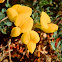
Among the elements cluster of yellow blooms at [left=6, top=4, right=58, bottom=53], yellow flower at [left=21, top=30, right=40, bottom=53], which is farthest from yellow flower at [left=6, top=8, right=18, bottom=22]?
yellow flower at [left=21, top=30, right=40, bottom=53]

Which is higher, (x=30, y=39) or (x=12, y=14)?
(x=12, y=14)

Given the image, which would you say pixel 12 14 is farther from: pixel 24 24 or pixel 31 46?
pixel 31 46

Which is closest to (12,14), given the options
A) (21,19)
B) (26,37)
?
(21,19)

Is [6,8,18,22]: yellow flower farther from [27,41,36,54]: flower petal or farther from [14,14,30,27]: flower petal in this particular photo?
[27,41,36,54]: flower petal

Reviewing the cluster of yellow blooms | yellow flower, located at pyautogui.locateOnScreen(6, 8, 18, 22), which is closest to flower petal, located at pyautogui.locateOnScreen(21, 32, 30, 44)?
the cluster of yellow blooms

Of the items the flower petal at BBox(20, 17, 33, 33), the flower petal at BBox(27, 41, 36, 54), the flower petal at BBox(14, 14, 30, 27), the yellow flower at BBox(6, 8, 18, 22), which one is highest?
the yellow flower at BBox(6, 8, 18, 22)

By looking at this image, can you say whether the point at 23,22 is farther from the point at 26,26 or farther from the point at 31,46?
the point at 31,46

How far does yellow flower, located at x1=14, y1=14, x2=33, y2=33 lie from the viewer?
773 mm

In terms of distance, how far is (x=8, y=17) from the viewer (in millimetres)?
810

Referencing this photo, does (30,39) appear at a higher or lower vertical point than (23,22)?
lower

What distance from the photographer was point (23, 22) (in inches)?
31.3

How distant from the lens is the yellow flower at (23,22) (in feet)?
2.54

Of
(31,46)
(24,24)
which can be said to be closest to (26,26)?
(24,24)

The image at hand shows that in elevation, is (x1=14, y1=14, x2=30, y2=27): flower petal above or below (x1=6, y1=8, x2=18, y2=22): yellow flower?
below
